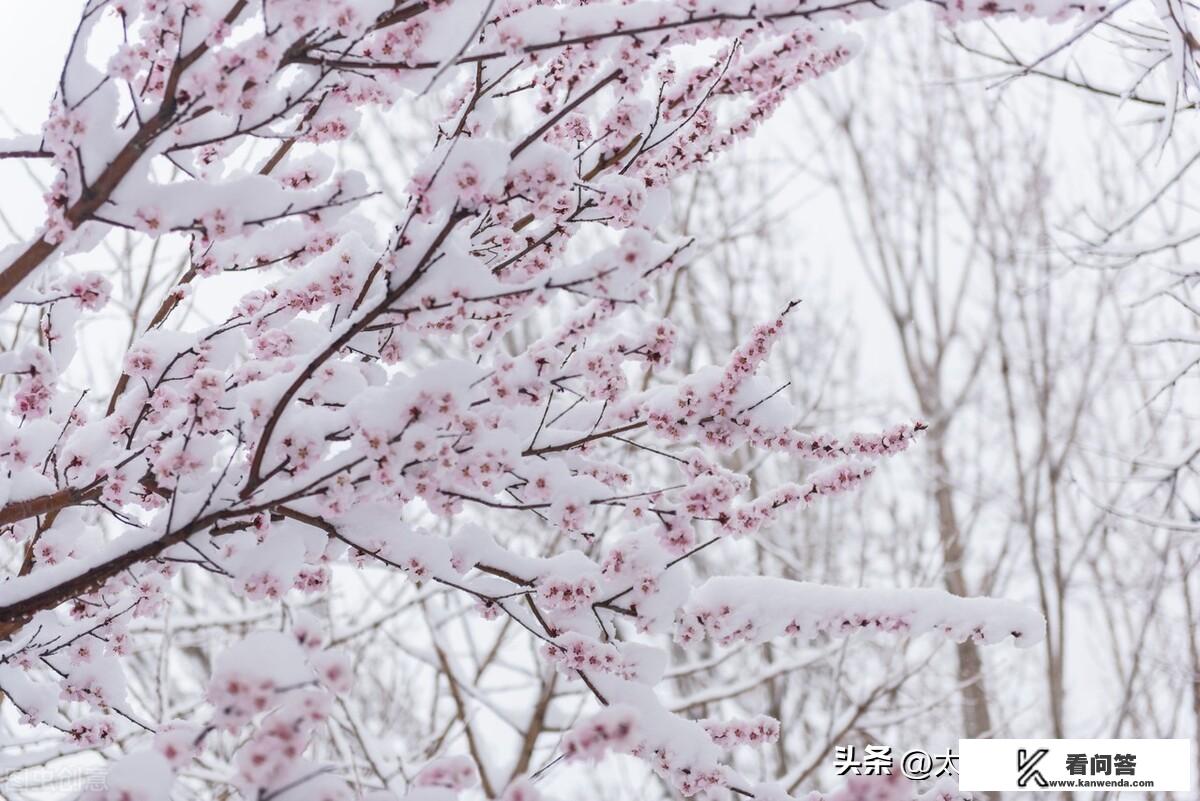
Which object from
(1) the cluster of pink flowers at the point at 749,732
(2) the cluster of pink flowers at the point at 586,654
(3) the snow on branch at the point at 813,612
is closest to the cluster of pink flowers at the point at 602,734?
(2) the cluster of pink flowers at the point at 586,654

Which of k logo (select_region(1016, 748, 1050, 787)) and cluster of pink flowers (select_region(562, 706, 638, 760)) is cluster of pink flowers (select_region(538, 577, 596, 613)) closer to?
cluster of pink flowers (select_region(562, 706, 638, 760))

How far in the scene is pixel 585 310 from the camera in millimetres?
1989

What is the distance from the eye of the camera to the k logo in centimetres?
497

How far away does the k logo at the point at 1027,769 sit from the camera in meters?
4.97

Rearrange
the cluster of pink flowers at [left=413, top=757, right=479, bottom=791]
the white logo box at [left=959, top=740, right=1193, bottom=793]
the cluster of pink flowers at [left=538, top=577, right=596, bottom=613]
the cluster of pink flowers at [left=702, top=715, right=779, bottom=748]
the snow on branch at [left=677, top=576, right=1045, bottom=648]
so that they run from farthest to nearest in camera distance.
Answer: the white logo box at [left=959, top=740, right=1193, bottom=793]
the cluster of pink flowers at [left=702, top=715, right=779, bottom=748]
the snow on branch at [left=677, top=576, right=1045, bottom=648]
the cluster of pink flowers at [left=538, top=577, right=596, bottom=613]
the cluster of pink flowers at [left=413, top=757, right=479, bottom=791]

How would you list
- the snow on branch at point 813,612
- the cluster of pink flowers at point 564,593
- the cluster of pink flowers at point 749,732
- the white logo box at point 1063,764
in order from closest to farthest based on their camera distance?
the cluster of pink flowers at point 564,593 → the snow on branch at point 813,612 → the cluster of pink flowers at point 749,732 → the white logo box at point 1063,764

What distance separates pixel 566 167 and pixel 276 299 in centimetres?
90

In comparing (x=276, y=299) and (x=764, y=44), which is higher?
(x=764, y=44)

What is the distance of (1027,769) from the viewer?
506 centimetres

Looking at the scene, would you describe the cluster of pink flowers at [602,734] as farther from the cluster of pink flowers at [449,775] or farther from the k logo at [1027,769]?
the k logo at [1027,769]

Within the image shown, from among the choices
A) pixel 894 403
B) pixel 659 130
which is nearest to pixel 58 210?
pixel 659 130

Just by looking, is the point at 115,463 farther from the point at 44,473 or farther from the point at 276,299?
the point at 276,299

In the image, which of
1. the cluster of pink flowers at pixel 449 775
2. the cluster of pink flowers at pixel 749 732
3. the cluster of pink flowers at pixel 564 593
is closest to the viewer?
the cluster of pink flowers at pixel 449 775


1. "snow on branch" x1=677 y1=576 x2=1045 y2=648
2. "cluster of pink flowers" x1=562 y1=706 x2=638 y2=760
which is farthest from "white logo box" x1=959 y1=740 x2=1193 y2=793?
"cluster of pink flowers" x1=562 y1=706 x2=638 y2=760
